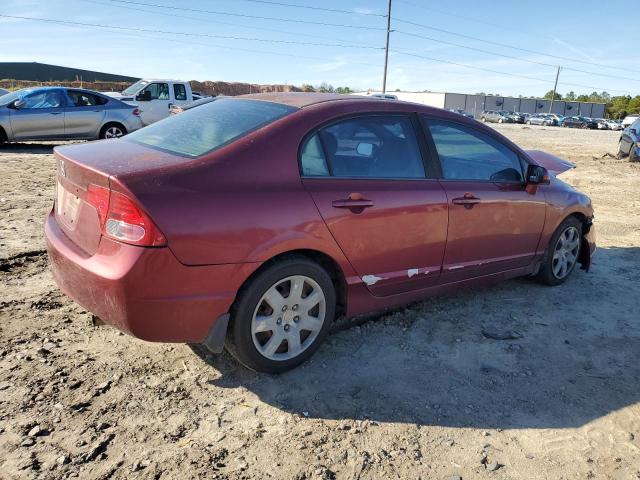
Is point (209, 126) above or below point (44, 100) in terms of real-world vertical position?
above

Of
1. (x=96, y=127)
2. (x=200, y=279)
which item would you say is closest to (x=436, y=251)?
(x=200, y=279)

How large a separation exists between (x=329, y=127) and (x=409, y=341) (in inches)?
62.4

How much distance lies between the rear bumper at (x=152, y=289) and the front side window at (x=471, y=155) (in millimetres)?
1810

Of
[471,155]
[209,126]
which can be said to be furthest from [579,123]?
[209,126]

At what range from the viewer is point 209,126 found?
3.34 m

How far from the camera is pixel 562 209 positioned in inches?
186

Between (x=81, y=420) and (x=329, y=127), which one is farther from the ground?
(x=329, y=127)

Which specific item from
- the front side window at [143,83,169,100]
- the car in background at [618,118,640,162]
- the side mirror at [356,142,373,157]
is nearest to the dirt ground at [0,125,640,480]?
the side mirror at [356,142,373,157]

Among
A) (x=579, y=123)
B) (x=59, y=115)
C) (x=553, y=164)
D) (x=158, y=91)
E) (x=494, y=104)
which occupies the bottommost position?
(x=579, y=123)

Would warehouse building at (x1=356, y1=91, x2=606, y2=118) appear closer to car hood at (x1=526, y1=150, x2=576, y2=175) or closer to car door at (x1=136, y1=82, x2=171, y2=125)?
car door at (x1=136, y1=82, x2=171, y2=125)

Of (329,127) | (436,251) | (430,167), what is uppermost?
(329,127)

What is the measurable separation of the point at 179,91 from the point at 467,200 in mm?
16118

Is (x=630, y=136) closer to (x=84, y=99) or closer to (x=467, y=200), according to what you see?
(x=467, y=200)

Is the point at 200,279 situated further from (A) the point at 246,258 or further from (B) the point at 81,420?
(B) the point at 81,420
